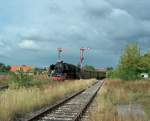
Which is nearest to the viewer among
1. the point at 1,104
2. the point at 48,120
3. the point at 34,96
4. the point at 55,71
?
the point at 48,120

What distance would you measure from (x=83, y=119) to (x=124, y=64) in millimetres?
63216

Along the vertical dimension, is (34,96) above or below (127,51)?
below

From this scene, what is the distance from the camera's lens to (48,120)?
601 inches

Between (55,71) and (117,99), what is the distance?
108 feet

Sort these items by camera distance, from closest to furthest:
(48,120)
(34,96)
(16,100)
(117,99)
A: (48,120) < (16,100) < (34,96) < (117,99)

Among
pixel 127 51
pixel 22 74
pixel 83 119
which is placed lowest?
pixel 83 119

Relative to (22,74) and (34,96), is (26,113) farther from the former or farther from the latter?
(22,74)

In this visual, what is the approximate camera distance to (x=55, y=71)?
194ft

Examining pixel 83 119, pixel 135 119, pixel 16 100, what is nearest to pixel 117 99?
pixel 16 100

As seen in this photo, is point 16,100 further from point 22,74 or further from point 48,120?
point 22,74

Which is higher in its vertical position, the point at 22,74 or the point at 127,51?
the point at 127,51

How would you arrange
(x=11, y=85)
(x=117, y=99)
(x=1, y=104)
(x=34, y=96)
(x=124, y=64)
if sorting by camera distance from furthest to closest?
(x=124, y=64), (x=11, y=85), (x=117, y=99), (x=34, y=96), (x=1, y=104)

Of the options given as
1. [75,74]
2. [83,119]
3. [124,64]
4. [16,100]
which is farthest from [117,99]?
[124,64]

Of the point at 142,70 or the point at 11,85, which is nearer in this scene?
the point at 11,85
